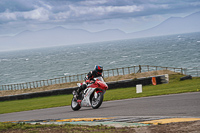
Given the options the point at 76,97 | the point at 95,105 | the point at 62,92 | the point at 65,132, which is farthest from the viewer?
the point at 62,92

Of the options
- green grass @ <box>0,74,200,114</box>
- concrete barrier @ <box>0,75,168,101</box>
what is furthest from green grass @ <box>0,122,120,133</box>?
concrete barrier @ <box>0,75,168,101</box>

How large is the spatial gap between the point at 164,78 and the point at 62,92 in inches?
419

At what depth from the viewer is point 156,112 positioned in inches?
362

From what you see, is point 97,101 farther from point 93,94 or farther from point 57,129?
point 57,129

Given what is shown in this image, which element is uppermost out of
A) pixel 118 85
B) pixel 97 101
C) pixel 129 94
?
pixel 97 101

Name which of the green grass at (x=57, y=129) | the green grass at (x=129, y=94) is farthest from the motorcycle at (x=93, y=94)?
the green grass at (x=129, y=94)

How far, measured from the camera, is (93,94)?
12.1 metres

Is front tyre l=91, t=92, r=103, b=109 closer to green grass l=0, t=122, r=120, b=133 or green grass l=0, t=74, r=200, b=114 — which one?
green grass l=0, t=122, r=120, b=133

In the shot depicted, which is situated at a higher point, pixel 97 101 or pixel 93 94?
pixel 93 94

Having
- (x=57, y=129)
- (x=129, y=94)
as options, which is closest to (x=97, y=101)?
(x=57, y=129)

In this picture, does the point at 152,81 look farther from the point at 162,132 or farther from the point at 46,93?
the point at 162,132

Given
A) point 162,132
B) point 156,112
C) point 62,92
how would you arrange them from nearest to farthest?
point 162,132
point 156,112
point 62,92

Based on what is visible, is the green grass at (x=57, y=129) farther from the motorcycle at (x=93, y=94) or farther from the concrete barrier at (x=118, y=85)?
the concrete barrier at (x=118, y=85)

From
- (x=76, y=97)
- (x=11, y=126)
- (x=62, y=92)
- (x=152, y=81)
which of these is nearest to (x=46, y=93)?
(x=62, y=92)
